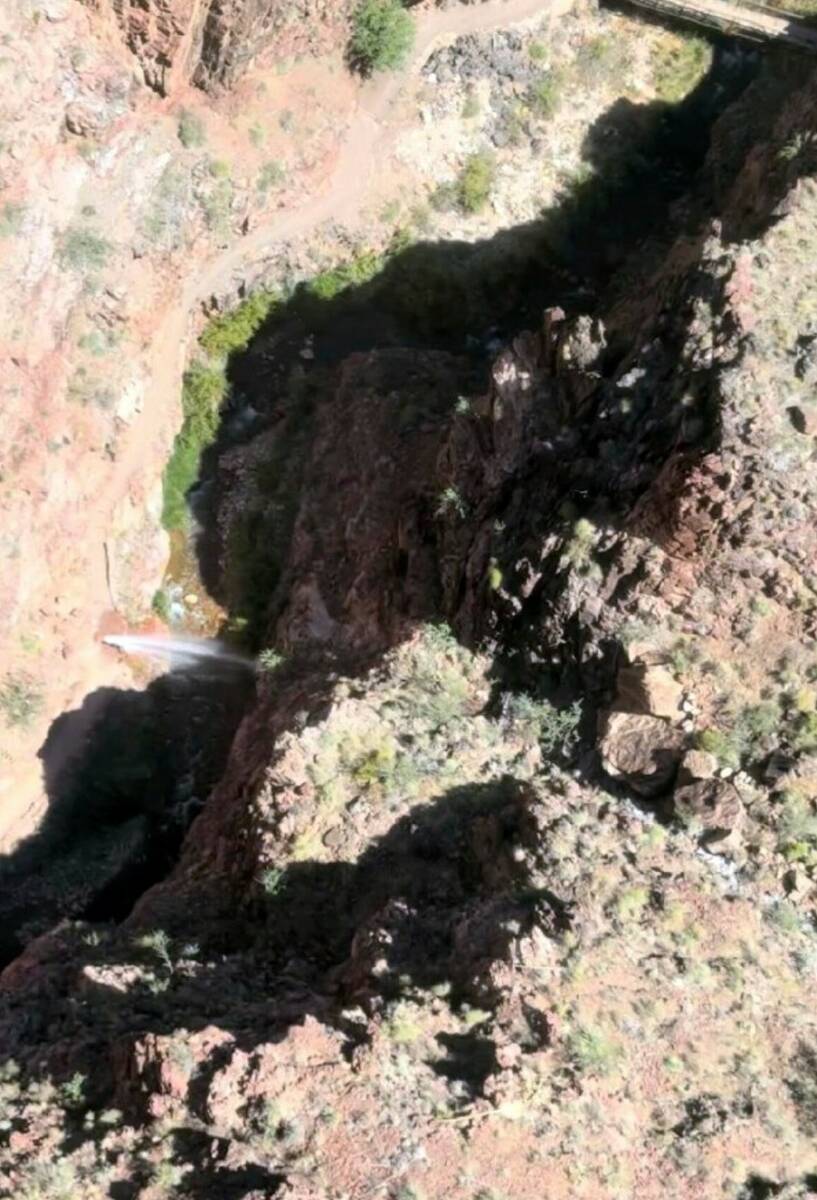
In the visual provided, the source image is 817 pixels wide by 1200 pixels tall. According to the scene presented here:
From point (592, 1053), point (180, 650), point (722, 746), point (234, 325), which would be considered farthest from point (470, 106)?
point (592, 1053)

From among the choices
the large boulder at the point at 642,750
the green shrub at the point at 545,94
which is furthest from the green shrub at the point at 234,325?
the large boulder at the point at 642,750

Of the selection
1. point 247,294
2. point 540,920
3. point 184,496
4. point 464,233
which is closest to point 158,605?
point 184,496

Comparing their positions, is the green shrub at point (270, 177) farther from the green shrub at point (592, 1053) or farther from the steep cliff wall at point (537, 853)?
the green shrub at point (592, 1053)

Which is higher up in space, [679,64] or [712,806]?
[679,64]

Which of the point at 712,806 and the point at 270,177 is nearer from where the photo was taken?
the point at 712,806

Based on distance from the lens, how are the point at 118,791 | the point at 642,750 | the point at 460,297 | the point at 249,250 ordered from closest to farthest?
the point at 642,750 → the point at 118,791 → the point at 249,250 → the point at 460,297

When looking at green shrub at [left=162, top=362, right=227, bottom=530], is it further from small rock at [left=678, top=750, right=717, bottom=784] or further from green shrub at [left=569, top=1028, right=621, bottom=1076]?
green shrub at [left=569, top=1028, right=621, bottom=1076]

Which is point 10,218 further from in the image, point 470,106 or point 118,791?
point 118,791

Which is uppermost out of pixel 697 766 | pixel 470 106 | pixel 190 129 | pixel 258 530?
pixel 470 106
